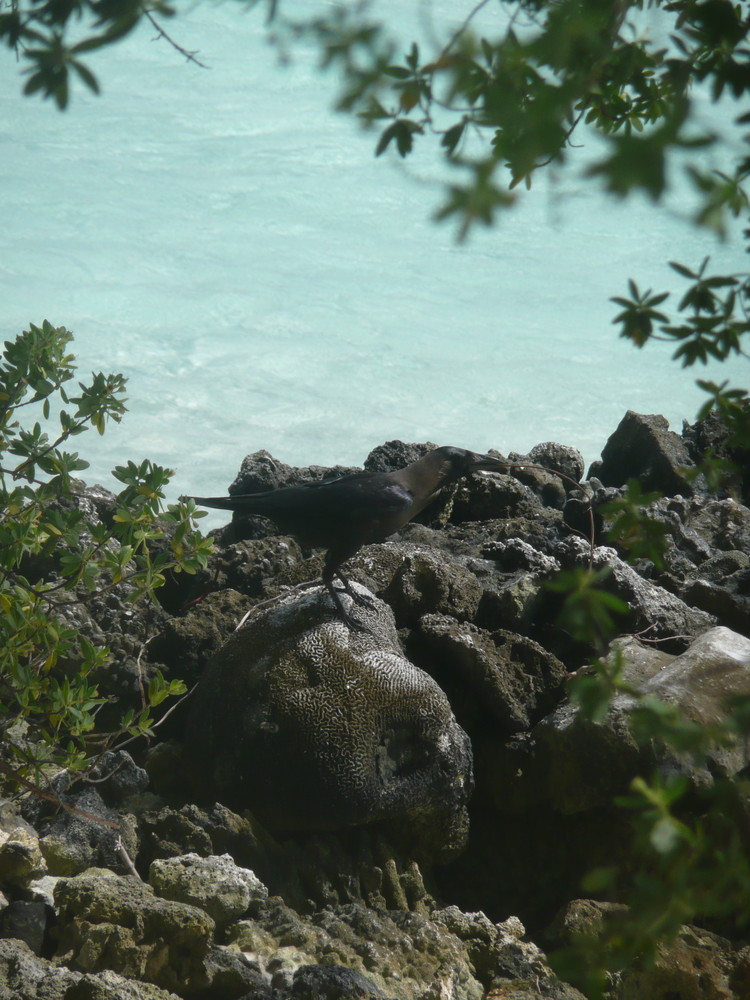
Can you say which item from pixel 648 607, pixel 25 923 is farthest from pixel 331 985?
pixel 648 607

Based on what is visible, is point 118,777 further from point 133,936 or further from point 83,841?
point 133,936

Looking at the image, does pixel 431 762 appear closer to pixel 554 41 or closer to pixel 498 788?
pixel 498 788

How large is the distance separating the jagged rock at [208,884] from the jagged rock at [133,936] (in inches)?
7.9

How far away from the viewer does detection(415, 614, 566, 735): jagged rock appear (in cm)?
331

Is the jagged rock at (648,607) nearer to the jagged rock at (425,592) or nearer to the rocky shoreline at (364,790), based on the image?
the rocky shoreline at (364,790)

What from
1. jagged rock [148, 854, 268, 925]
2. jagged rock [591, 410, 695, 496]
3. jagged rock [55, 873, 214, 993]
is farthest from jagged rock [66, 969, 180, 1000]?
jagged rock [591, 410, 695, 496]

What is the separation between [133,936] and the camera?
2.22 meters

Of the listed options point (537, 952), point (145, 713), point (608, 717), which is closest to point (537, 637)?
point (608, 717)

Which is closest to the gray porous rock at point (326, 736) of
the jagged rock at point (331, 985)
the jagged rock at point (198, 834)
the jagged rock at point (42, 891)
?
the jagged rock at point (198, 834)

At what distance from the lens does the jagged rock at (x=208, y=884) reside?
2.49 m

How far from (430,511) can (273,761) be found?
2.06 metres

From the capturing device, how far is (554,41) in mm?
884

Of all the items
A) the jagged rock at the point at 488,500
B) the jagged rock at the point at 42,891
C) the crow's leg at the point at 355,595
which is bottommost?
the jagged rock at the point at 42,891

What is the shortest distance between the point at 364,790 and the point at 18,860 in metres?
1.07
